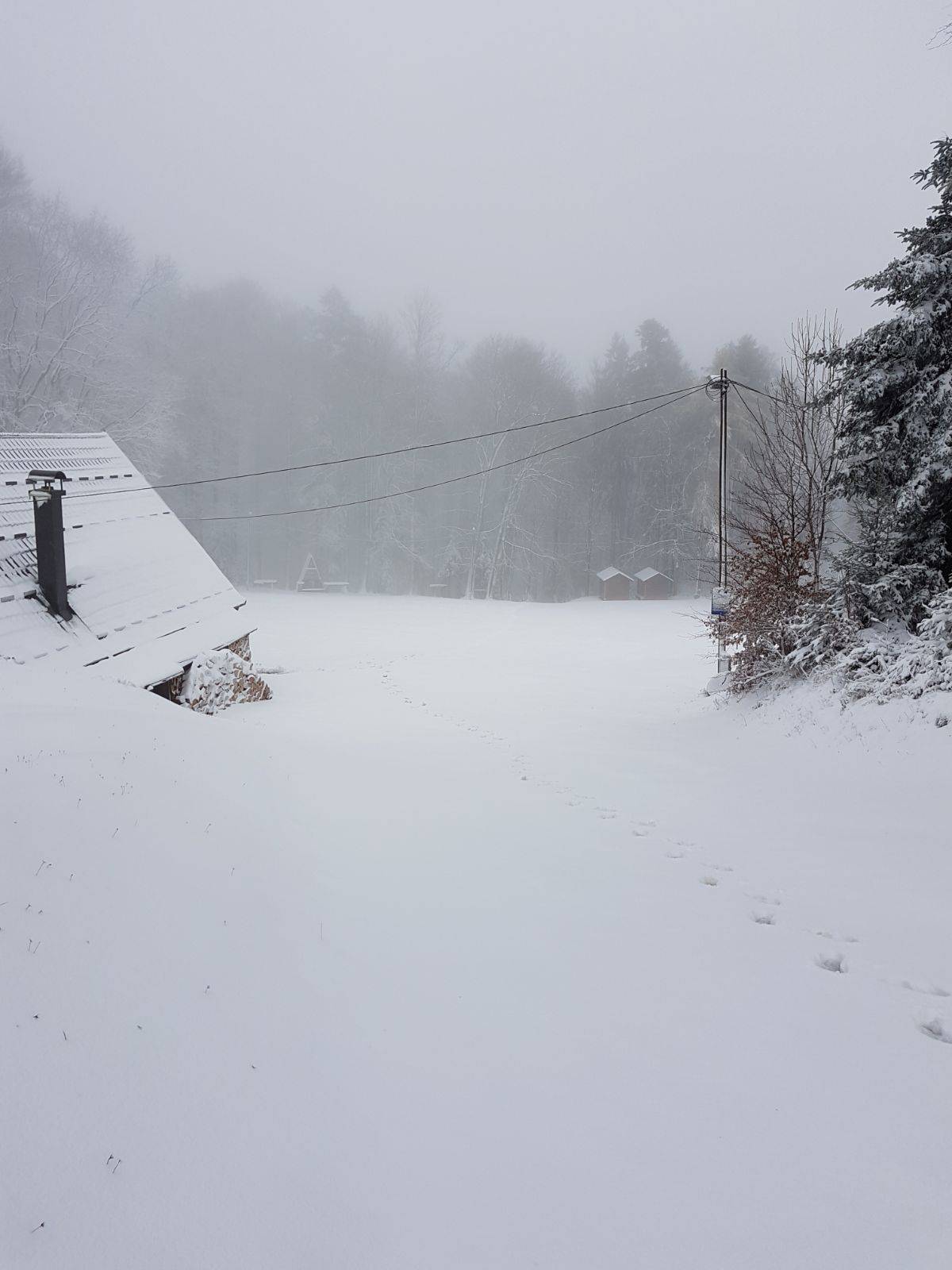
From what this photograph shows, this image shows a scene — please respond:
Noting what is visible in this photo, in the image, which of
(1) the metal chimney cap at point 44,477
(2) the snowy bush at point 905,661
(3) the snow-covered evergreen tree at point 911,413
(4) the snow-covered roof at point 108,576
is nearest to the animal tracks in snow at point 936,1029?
(2) the snowy bush at point 905,661

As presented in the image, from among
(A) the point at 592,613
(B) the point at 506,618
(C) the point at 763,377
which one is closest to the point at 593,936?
(B) the point at 506,618

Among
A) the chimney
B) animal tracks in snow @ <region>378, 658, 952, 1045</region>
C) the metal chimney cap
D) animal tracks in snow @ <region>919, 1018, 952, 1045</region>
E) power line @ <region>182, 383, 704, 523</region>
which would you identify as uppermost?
power line @ <region>182, 383, 704, 523</region>

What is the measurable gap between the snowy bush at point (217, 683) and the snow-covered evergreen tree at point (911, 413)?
10001 mm

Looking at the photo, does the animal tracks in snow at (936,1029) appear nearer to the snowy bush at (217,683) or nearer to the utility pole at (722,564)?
the utility pole at (722,564)

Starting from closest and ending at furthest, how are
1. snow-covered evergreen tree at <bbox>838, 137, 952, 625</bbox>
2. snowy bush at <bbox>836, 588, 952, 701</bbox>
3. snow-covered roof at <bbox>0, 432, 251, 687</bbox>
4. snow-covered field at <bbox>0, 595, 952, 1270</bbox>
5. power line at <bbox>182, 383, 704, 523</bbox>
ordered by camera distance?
1. snow-covered field at <bbox>0, 595, 952, 1270</bbox>
2. snowy bush at <bbox>836, 588, 952, 701</bbox>
3. snow-covered evergreen tree at <bbox>838, 137, 952, 625</bbox>
4. snow-covered roof at <bbox>0, 432, 251, 687</bbox>
5. power line at <bbox>182, 383, 704, 523</bbox>

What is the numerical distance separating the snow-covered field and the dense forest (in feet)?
121

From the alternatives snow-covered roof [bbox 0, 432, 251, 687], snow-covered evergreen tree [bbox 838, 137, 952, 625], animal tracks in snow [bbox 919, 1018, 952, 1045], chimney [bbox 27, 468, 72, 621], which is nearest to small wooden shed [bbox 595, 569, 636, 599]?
snow-covered roof [bbox 0, 432, 251, 687]

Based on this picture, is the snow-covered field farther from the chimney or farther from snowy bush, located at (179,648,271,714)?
snowy bush, located at (179,648,271,714)

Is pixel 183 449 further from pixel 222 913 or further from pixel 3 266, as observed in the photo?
pixel 222 913

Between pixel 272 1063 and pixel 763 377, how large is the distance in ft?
172

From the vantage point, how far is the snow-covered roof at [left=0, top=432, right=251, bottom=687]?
Answer: 377 inches

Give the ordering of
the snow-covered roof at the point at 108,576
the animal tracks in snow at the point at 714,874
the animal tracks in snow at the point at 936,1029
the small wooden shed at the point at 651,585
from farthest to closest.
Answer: the small wooden shed at the point at 651,585, the snow-covered roof at the point at 108,576, the animal tracks in snow at the point at 714,874, the animal tracks in snow at the point at 936,1029

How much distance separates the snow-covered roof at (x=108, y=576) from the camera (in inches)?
377

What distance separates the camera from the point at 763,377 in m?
46.8
